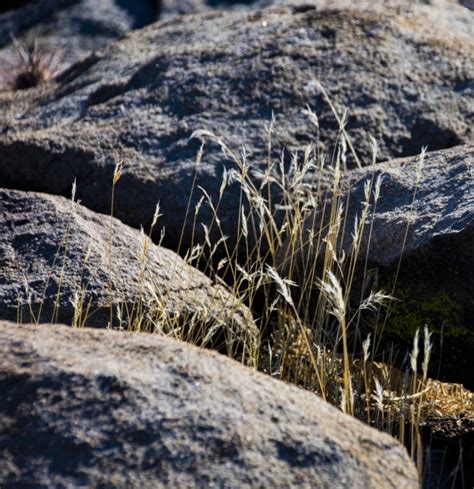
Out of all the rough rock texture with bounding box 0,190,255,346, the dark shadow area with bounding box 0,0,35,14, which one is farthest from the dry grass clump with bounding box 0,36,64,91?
the rough rock texture with bounding box 0,190,255,346

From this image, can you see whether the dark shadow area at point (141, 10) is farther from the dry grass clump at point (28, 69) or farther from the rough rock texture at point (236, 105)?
the rough rock texture at point (236, 105)

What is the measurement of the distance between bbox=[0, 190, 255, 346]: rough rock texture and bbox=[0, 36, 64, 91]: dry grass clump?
2.43m

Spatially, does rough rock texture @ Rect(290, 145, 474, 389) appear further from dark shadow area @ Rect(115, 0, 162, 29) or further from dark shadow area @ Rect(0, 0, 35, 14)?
dark shadow area @ Rect(0, 0, 35, 14)

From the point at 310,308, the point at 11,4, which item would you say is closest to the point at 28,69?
the point at 11,4

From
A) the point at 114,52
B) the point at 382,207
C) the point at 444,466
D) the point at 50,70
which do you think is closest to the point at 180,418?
the point at 444,466

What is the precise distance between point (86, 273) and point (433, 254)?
1.02 meters

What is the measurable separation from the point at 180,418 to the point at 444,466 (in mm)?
1224

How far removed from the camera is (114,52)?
4766 mm

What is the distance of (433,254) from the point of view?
2803 mm

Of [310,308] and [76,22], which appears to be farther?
[76,22]

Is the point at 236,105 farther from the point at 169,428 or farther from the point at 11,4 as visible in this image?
the point at 11,4

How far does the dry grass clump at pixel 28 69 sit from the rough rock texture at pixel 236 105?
1.29m

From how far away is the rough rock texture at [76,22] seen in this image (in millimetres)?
7336

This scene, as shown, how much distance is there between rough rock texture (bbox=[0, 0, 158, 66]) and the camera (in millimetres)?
7336
